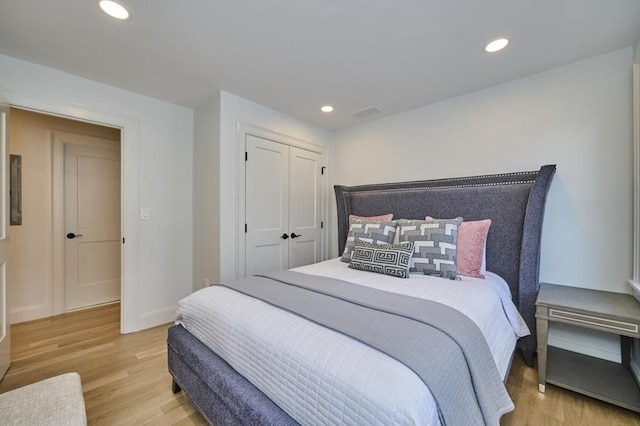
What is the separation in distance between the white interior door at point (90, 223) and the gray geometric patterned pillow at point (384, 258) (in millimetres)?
3364

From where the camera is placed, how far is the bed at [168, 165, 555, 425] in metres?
0.87

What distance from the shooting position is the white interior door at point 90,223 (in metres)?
3.29

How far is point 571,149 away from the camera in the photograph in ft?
7.03

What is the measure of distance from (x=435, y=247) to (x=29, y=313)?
4301 millimetres

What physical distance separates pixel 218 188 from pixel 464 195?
94.6 inches

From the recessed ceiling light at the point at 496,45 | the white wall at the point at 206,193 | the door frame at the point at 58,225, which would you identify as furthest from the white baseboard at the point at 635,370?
the door frame at the point at 58,225

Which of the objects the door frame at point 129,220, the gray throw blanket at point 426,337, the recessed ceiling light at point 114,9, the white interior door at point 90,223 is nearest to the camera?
the gray throw blanket at point 426,337

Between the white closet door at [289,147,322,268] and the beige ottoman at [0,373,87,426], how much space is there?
235cm

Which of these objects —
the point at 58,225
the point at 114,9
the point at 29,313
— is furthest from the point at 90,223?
the point at 114,9

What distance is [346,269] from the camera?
7.63 ft

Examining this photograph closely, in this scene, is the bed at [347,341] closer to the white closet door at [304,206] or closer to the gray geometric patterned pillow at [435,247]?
the gray geometric patterned pillow at [435,247]

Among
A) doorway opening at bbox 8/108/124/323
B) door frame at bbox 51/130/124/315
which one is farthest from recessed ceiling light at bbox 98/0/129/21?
door frame at bbox 51/130/124/315

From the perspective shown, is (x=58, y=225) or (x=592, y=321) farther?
(x=58, y=225)

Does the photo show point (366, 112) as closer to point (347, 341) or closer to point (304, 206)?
point (304, 206)
